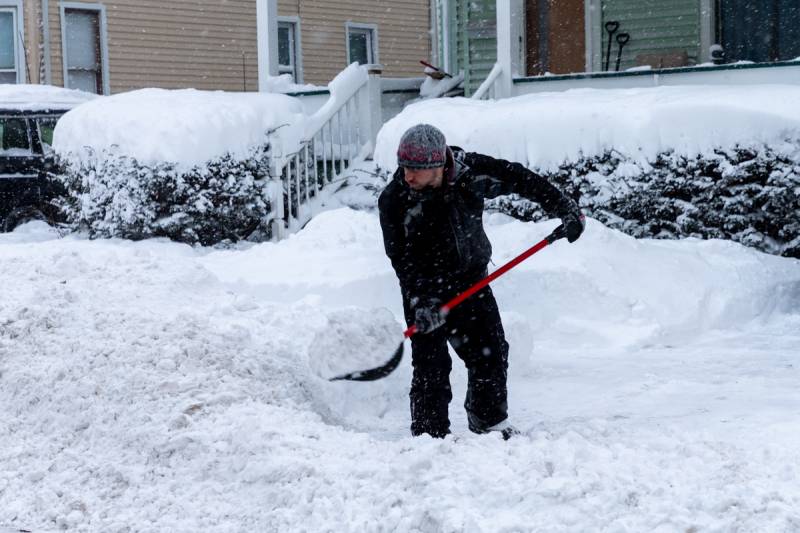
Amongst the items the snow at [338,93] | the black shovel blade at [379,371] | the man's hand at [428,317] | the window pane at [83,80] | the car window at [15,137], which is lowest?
the black shovel blade at [379,371]

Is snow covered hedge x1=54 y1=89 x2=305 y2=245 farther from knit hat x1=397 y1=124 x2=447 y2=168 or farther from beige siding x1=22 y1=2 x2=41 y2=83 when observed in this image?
knit hat x1=397 y1=124 x2=447 y2=168

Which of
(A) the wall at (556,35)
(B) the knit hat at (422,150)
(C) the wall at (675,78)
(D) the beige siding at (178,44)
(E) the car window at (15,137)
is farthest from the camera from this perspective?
(D) the beige siding at (178,44)

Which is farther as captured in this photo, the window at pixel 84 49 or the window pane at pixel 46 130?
the window at pixel 84 49

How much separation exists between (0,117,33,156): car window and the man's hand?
10765 mm

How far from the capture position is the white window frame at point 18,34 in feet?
65.9

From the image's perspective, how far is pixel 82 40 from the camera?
21.0 meters

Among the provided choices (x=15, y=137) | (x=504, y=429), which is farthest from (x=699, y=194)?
(x=15, y=137)

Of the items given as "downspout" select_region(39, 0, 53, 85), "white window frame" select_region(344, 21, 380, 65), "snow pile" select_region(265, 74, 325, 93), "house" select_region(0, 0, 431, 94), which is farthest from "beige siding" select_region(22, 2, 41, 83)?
"white window frame" select_region(344, 21, 380, 65)

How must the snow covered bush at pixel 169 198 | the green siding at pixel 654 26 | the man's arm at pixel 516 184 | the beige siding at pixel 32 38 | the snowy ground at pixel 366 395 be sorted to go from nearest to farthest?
1. the snowy ground at pixel 366 395
2. the man's arm at pixel 516 184
3. the snow covered bush at pixel 169 198
4. the green siding at pixel 654 26
5. the beige siding at pixel 32 38

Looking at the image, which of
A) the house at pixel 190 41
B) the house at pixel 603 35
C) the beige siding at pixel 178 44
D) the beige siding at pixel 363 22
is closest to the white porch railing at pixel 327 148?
the house at pixel 603 35

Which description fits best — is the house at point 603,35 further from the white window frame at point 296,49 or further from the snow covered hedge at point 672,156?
the white window frame at point 296,49

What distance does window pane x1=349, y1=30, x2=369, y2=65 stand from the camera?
24.2 metres

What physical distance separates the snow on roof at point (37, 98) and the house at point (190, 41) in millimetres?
3115

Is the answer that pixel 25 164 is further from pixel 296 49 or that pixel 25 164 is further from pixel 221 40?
pixel 296 49
